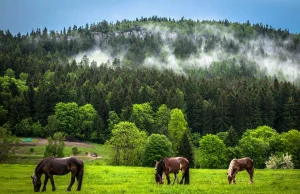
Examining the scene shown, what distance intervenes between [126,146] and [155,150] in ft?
26.8

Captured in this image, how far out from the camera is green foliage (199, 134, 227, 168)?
3804 inches

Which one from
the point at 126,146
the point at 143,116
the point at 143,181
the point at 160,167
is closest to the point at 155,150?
the point at 126,146

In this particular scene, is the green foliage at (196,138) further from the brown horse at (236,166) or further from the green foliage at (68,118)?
the brown horse at (236,166)

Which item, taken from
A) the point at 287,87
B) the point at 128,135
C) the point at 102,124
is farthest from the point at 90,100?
the point at 287,87

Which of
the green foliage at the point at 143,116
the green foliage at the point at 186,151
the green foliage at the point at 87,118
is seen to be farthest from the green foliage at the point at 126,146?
the green foliage at the point at 87,118

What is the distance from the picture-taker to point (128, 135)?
96375 millimetres

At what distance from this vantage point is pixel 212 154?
322 feet

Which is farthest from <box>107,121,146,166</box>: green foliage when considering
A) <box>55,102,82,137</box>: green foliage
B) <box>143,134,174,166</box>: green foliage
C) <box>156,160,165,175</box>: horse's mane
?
<box>156,160,165,175</box>: horse's mane

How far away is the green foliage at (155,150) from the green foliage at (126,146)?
2.19 meters

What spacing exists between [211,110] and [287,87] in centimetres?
3932

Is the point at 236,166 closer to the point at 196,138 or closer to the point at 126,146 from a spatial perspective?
the point at 126,146

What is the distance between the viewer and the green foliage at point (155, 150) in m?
92.6

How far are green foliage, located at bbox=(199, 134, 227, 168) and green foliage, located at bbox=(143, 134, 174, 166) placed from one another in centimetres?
994

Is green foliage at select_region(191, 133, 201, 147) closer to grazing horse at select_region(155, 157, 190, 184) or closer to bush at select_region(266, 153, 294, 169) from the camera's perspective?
bush at select_region(266, 153, 294, 169)
